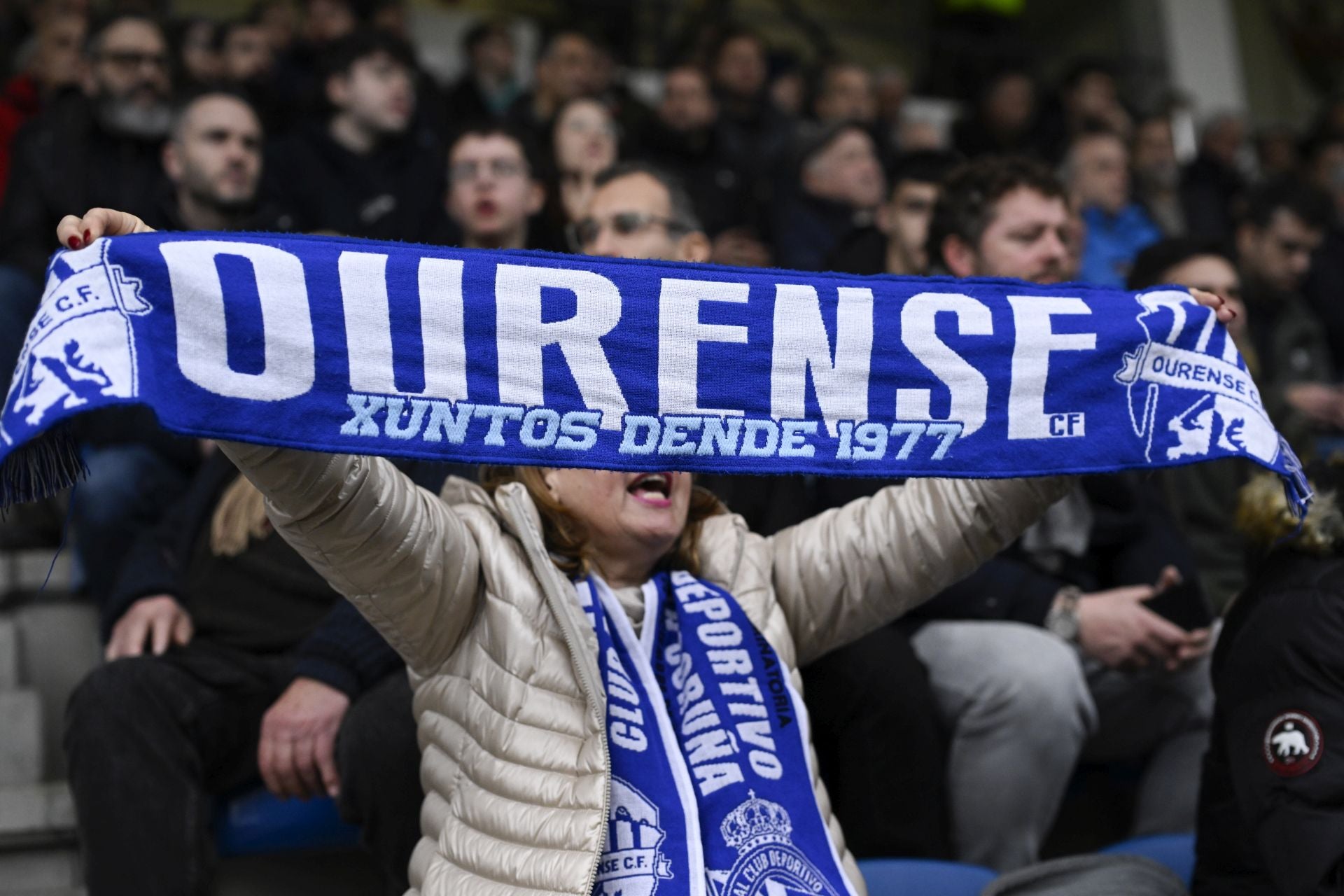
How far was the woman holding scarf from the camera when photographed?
1849 mm

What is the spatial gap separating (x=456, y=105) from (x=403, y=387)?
13.5 ft

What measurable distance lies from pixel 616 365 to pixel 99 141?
305 cm

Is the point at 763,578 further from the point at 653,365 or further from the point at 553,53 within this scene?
the point at 553,53

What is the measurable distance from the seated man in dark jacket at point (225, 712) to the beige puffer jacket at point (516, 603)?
401mm

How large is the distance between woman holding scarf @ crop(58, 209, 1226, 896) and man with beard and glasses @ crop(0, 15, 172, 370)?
244 cm


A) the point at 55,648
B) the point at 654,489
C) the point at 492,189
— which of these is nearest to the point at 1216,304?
the point at 654,489

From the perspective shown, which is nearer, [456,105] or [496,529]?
[496,529]

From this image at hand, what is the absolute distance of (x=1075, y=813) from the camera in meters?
3.30

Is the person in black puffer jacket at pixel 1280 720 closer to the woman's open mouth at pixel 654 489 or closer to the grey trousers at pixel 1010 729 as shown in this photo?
the grey trousers at pixel 1010 729

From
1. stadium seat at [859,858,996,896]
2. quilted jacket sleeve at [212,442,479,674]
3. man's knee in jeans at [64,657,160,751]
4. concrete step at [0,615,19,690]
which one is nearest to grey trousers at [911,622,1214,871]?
stadium seat at [859,858,996,896]

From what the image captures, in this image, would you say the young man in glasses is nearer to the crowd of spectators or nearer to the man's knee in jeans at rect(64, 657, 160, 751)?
the crowd of spectators

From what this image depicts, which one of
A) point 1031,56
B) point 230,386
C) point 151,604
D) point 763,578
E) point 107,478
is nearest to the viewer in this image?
point 230,386

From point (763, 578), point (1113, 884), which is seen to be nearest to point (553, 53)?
point (763, 578)

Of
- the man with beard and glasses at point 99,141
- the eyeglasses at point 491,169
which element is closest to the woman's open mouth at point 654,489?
the eyeglasses at point 491,169
